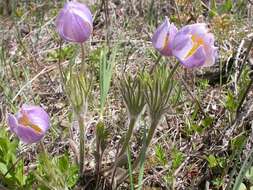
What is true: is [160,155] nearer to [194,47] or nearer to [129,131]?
[129,131]

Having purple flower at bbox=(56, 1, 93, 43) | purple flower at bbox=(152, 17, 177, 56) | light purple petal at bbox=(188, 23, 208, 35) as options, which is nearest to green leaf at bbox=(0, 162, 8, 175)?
purple flower at bbox=(56, 1, 93, 43)

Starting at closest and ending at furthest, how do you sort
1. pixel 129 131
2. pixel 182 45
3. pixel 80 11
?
pixel 182 45 → pixel 80 11 → pixel 129 131

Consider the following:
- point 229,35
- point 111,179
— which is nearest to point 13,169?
point 111,179

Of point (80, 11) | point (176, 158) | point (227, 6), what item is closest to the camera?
point (80, 11)

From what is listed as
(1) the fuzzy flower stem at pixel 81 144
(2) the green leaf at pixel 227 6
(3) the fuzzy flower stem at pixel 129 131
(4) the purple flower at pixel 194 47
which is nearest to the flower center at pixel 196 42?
(4) the purple flower at pixel 194 47

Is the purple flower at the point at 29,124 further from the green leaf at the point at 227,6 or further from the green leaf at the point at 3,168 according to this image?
the green leaf at the point at 227,6

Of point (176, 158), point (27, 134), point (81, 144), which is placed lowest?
point (176, 158)

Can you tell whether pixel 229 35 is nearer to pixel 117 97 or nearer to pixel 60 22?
pixel 117 97

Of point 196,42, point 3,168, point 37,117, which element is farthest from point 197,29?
point 3,168
